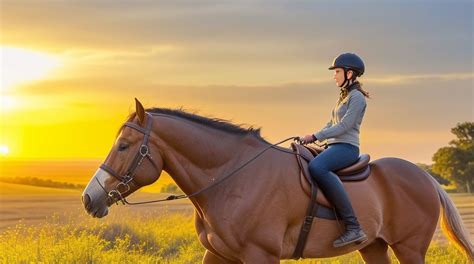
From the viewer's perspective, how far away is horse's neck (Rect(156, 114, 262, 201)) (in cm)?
743

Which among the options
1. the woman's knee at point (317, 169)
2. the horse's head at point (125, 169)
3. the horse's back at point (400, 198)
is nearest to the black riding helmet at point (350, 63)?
the woman's knee at point (317, 169)

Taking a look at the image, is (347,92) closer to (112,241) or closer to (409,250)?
(409,250)

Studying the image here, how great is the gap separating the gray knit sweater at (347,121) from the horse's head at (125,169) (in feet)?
6.39

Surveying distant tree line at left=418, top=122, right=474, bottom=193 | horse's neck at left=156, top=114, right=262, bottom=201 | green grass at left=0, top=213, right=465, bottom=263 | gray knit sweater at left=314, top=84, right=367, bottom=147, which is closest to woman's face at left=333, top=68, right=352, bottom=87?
gray knit sweater at left=314, top=84, right=367, bottom=147

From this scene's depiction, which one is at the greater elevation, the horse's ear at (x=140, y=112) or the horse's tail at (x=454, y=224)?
the horse's ear at (x=140, y=112)

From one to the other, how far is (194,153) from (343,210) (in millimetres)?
1791

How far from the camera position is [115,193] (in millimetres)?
7242

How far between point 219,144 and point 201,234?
1.00 metres

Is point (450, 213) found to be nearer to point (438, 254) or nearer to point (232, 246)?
point (232, 246)

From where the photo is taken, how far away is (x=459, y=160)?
3631 cm

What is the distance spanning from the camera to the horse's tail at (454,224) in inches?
362

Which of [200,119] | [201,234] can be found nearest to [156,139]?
[200,119]

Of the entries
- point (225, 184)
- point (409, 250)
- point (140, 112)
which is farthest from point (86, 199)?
point (409, 250)

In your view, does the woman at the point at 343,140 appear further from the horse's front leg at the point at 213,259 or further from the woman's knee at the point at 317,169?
the horse's front leg at the point at 213,259
